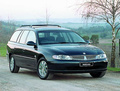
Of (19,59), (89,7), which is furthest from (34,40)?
(89,7)

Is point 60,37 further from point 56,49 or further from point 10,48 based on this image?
point 10,48

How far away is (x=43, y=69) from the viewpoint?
34.3 feet

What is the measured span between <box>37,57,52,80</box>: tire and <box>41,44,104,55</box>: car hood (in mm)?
369

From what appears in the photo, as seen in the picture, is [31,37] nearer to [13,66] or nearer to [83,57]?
[13,66]

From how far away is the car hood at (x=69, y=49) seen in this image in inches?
395

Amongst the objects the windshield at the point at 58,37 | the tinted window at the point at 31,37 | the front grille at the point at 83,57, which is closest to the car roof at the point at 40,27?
the tinted window at the point at 31,37

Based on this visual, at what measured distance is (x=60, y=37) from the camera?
37.9 feet

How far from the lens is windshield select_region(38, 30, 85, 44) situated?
1125cm

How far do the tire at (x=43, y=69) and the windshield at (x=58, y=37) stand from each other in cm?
83

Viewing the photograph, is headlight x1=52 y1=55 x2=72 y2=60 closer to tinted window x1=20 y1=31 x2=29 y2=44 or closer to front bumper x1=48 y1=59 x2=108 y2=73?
front bumper x1=48 y1=59 x2=108 y2=73

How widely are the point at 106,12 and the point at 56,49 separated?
12155mm

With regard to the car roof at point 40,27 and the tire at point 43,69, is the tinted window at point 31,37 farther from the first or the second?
the tire at point 43,69

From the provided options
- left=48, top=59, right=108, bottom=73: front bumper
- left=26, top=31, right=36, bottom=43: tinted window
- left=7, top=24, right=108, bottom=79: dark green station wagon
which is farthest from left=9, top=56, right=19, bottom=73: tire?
left=48, top=59, right=108, bottom=73: front bumper

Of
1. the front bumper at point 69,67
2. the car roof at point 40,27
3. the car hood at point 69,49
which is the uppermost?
→ the car roof at point 40,27
